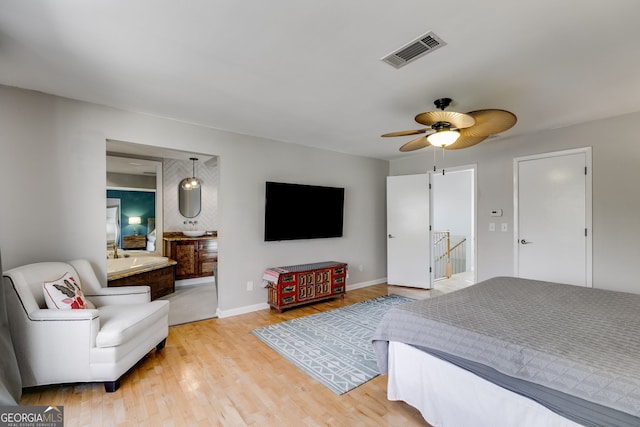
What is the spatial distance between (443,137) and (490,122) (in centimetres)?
37

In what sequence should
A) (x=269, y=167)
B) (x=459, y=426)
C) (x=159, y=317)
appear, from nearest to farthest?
(x=459, y=426) < (x=159, y=317) < (x=269, y=167)

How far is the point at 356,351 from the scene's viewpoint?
108 inches

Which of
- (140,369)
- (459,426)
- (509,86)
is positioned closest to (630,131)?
(509,86)

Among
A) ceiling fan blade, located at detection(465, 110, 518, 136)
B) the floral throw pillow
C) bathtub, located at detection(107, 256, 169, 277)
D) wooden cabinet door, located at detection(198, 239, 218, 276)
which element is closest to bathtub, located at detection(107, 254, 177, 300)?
bathtub, located at detection(107, 256, 169, 277)

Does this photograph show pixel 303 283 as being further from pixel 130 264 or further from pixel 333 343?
pixel 130 264

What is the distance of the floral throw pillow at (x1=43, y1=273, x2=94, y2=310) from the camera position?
218 cm

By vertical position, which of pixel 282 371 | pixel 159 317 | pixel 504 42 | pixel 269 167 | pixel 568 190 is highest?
pixel 504 42

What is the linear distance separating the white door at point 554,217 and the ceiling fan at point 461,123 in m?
1.64

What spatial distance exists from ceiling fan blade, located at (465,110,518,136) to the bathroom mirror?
5.07 metres

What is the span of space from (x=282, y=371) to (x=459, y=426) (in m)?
1.38

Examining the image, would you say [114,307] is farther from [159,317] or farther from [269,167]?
[269,167]

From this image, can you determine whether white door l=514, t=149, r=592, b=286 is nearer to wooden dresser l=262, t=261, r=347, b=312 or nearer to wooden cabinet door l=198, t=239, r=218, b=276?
wooden dresser l=262, t=261, r=347, b=312

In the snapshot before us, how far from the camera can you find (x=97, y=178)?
295 centimetres

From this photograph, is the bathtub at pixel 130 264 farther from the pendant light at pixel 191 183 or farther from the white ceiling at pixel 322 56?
the white ceiling at pixel 322 56
